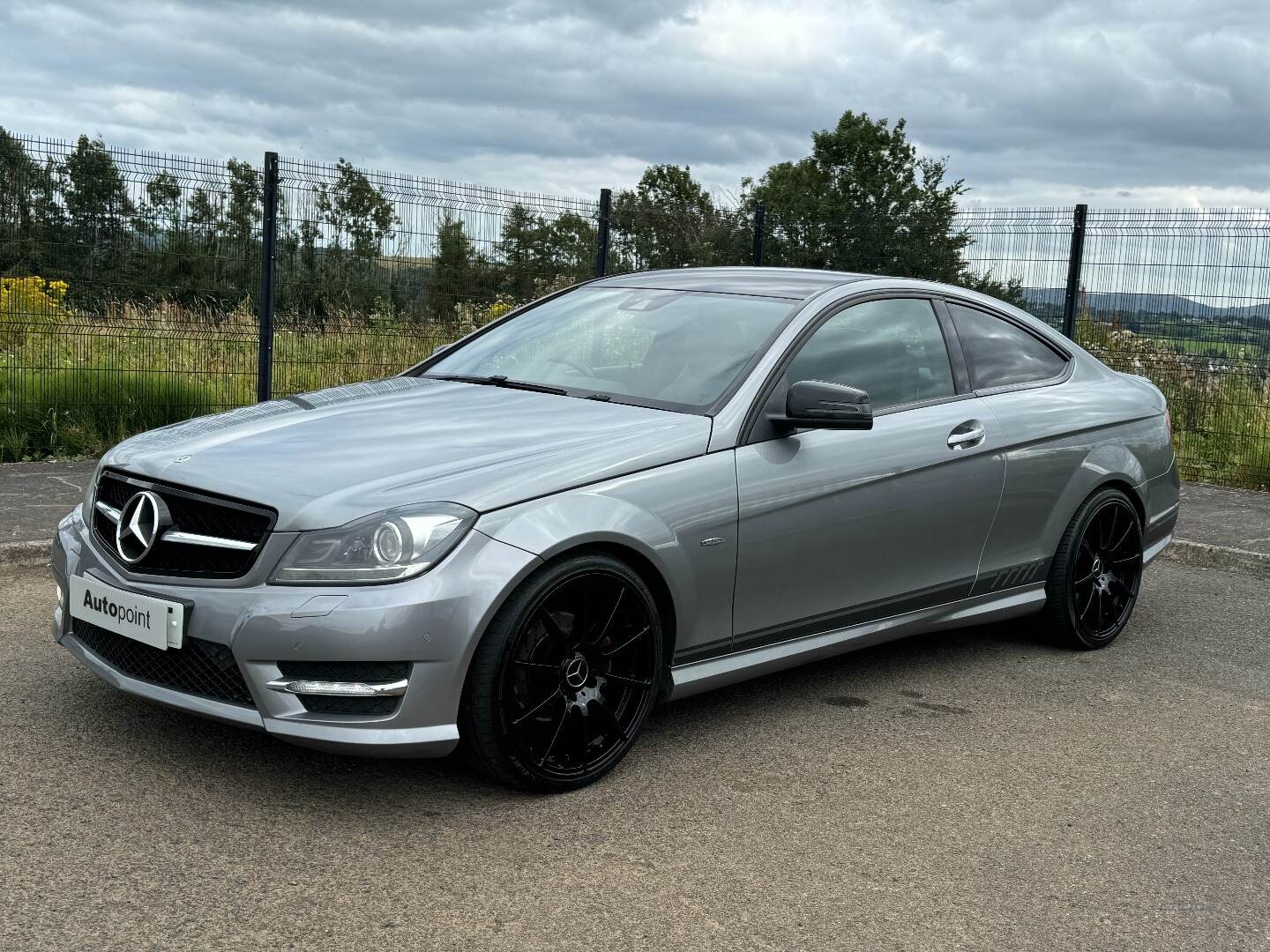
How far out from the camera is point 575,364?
5023mm

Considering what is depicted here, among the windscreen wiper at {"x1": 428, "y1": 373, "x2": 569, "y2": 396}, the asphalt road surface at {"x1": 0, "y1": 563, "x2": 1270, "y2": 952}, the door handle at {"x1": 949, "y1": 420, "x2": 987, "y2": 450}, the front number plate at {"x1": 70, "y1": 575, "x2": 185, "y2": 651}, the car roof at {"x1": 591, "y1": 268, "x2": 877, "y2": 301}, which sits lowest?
the asphalt road surface at {"x1": 0, "y1": 563, "x2": 1270, "y2": 952}

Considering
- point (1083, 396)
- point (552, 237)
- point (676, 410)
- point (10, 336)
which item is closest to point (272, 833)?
point (676, 410)

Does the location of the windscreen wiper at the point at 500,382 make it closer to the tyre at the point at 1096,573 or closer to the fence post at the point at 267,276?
the tyre at the point at 1096,573

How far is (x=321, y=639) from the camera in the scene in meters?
3.55

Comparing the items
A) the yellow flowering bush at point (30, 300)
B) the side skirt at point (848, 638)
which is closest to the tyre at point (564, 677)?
the side skirt at point (848, 638)

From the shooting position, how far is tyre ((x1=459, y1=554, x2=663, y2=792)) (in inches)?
147

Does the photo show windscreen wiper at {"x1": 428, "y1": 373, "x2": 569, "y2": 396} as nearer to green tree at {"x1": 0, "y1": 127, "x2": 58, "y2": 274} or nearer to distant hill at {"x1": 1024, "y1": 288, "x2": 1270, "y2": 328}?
green tree at {"x1": 0, "y1": 127, "x2": 58, "y2": 274}

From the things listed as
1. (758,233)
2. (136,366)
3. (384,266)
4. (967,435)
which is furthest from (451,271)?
(967,435)

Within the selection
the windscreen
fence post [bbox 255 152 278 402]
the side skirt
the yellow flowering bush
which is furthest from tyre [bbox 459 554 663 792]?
the yellow flowering bush

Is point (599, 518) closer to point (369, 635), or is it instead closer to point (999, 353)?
point (369, 635)

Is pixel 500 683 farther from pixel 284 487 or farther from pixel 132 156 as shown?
pixel 132 156

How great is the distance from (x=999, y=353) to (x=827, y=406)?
1.59 meters

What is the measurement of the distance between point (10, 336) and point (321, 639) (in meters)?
7.23

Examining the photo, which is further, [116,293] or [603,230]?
[603,230]
